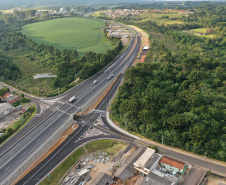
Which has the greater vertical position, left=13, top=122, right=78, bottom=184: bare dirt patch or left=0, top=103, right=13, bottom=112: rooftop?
left=0, top=103, right=13, bottom=112: rooftop

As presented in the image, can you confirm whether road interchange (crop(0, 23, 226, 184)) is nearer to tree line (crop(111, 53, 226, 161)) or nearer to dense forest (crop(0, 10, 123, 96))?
tree line (crop(111, 53, 226, 161))

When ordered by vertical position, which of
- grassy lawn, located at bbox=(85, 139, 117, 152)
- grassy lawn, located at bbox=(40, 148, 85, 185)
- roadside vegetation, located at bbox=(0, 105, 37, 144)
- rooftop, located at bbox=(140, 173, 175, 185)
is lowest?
grassy lawn, located at bbox=(40, 148, 85, 185)

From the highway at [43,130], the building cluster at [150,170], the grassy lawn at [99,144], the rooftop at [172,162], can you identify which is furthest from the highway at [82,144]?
the building cluster at [150,170]

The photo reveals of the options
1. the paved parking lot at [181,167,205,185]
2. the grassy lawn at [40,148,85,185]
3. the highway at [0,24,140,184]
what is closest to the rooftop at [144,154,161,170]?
the paved parking lot at [181,167,205,185]

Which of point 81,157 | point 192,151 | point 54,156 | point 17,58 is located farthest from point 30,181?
point 17,58

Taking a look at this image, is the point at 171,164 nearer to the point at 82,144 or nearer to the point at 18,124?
the point at 82,144

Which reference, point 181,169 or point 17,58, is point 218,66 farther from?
point 17,58

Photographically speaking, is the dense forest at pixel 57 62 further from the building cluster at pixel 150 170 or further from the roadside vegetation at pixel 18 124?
the building cluster at pixel 150 170

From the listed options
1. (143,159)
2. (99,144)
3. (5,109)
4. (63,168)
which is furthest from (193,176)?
(5,109)
